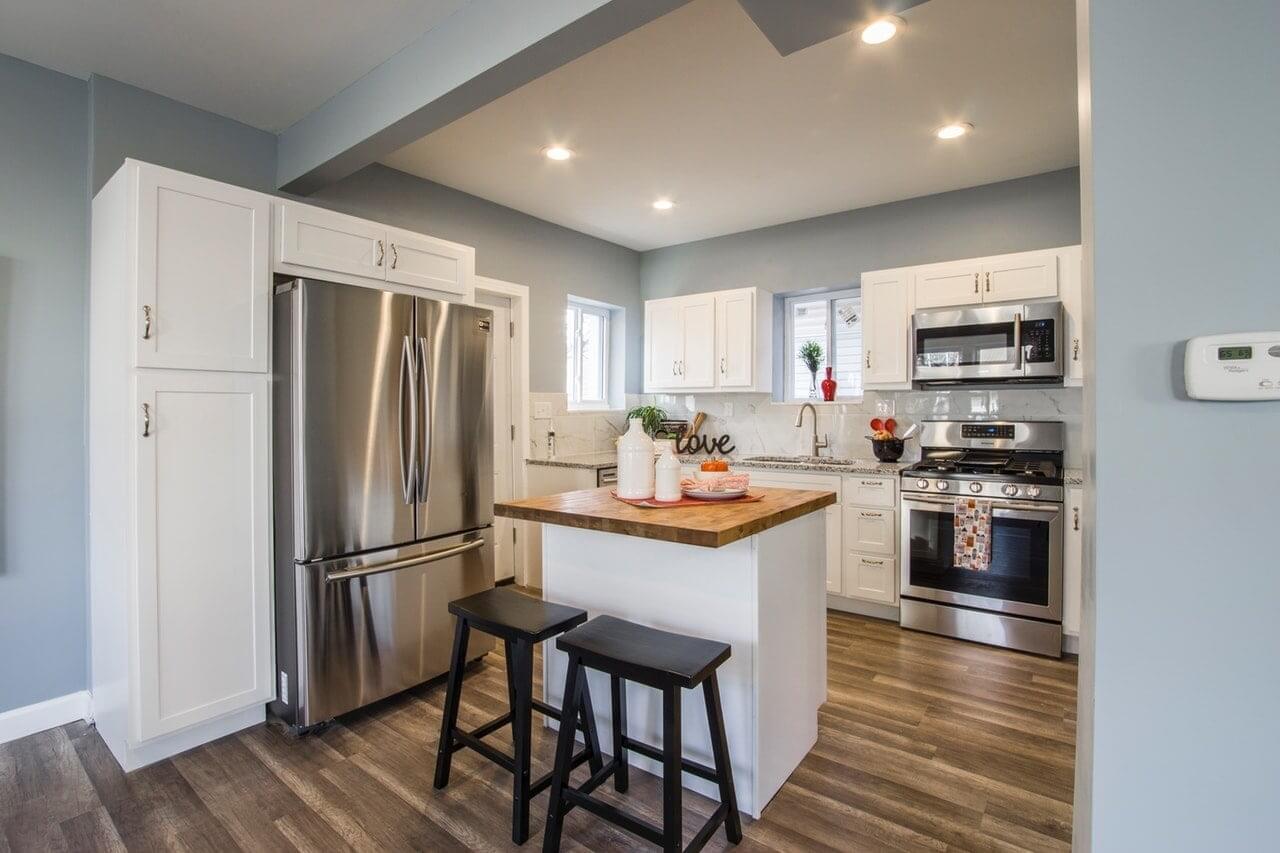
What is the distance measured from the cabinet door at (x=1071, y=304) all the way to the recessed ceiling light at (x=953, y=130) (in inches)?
35.2

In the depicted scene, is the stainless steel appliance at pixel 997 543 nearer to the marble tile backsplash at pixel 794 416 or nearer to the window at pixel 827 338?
the marble tile backsplash at pixel 794 416

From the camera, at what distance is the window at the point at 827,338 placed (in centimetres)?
449

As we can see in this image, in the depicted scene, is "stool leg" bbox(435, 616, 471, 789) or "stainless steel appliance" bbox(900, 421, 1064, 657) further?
"stainless steel appliance" bbox(900, 421, 1064, 657)

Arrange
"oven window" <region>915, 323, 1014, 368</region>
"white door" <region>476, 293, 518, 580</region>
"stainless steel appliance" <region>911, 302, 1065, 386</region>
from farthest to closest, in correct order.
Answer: "white door" <region>476, 293, 518, 580</region>, "oven window" <region>915, 323, 1014, 368</region>, "stainless steel appliance" <region>911, 302, 1065, 386</region>

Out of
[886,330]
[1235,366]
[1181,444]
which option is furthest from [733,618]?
[886,330]

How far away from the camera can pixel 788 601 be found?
2039mm

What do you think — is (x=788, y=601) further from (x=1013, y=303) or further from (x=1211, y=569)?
(x=1013, y=303)

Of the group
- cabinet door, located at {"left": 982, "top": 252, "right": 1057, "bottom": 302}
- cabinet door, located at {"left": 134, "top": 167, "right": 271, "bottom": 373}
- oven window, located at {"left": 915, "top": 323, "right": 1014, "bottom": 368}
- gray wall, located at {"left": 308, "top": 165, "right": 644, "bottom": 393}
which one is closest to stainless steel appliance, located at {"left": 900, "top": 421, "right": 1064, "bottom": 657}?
oven window, located at {"left": 915, "top": 323, "right": 1014, "bottom": 368}

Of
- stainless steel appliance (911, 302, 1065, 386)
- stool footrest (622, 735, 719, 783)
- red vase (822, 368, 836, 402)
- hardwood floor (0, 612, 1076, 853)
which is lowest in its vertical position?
hardwood floor (0, 612, 1076, 853)

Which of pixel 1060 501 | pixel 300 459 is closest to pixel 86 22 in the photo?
pixel 300 459

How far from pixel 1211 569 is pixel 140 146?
12.1ft

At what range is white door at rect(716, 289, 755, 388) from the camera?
452cm

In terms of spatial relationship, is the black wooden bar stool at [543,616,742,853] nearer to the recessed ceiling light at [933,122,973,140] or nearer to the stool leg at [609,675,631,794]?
the stool leg at [609,675,631,794]

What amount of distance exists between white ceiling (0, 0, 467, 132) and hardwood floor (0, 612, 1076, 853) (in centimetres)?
264
